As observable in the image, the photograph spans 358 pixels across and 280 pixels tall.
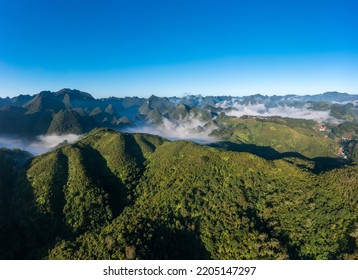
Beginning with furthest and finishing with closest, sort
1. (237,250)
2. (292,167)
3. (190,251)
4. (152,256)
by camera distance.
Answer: (292,167) → (190,251) → (237,250) → (152,256)

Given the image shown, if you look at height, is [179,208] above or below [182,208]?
below

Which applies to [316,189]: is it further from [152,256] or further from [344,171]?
[152,256]

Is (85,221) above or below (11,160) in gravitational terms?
below

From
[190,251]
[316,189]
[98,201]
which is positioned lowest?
[190,251]

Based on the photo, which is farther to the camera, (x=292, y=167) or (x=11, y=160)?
(x=11, y=160)

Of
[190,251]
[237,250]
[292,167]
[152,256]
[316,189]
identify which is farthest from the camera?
[292,167]

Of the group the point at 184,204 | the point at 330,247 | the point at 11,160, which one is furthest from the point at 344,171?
the point at 11,160

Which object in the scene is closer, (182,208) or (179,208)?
(182,208)
